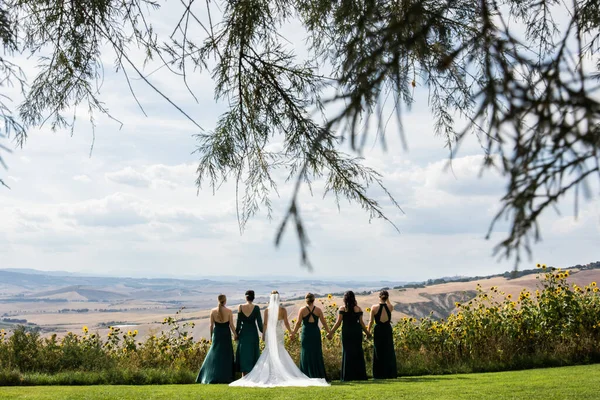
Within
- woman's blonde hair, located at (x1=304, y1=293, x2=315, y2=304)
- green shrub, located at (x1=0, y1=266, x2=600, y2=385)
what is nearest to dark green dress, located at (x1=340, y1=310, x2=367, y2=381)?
woman's blonde hair, located at (x1=304, y1=293, x2=315, y2=304)

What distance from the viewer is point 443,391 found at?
8.18 m

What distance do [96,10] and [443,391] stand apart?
620 centimetres

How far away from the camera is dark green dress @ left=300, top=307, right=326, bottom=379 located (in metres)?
10.8

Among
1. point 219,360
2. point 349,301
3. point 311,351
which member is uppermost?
point 349,301

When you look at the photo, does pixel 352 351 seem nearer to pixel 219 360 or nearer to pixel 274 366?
pixel 274 366

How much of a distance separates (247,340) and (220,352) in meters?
0.52

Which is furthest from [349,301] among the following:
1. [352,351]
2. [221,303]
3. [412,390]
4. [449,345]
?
[412,390]

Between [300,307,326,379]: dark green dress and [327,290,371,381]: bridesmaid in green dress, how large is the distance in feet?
1.25

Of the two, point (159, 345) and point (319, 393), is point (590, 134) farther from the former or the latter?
point (159, 345)

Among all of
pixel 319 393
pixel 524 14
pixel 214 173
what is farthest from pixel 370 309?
pixel 524 14

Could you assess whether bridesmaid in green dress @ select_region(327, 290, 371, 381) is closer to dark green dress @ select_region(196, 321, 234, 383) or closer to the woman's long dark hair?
the woman's long dark hair

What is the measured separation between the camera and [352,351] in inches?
421

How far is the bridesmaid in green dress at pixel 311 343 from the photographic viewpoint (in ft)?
35.6

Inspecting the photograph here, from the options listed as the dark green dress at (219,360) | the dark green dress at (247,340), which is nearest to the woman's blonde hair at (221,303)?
the dark green dress at (219,360)
